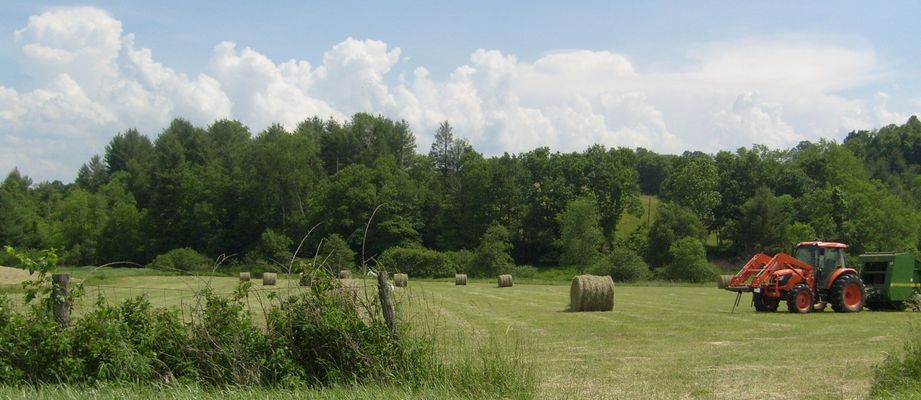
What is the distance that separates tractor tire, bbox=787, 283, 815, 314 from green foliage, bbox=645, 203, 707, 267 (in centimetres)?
4415

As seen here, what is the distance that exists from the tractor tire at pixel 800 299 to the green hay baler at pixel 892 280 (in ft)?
9.23

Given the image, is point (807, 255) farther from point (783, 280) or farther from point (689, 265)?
point (689, 265)

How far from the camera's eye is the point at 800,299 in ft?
73.7

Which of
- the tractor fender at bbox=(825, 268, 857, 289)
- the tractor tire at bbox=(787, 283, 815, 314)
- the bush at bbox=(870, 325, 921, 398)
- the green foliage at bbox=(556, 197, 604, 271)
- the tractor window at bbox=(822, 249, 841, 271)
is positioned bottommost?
the bush at bbox=(870, 325, 921, 398)

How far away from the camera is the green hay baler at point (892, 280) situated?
941 inches

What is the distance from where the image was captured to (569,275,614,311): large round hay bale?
2436 centimetres

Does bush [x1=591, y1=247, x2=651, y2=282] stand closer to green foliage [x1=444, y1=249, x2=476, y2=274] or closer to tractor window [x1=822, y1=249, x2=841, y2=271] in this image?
green foliage [x1=444, y1=249, x2=476, y2=274]

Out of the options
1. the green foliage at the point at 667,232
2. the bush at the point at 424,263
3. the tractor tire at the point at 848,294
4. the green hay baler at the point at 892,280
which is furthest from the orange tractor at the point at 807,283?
the green foliage at the point at 667,232

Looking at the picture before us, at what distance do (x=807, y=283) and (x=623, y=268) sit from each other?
32189mm

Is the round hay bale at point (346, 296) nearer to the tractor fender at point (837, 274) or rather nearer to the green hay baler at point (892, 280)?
the tractor fender at point (837, 274)

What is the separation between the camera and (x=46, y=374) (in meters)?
9.16

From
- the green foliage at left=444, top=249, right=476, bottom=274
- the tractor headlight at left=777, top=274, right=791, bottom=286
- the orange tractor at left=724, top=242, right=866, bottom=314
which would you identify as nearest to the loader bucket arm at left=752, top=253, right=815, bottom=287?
the orange tractor at left=724, top=242, right=866, bottom=314

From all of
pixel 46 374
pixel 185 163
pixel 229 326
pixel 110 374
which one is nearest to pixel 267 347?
pixel 229 326

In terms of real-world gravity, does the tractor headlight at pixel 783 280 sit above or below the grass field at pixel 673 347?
above
